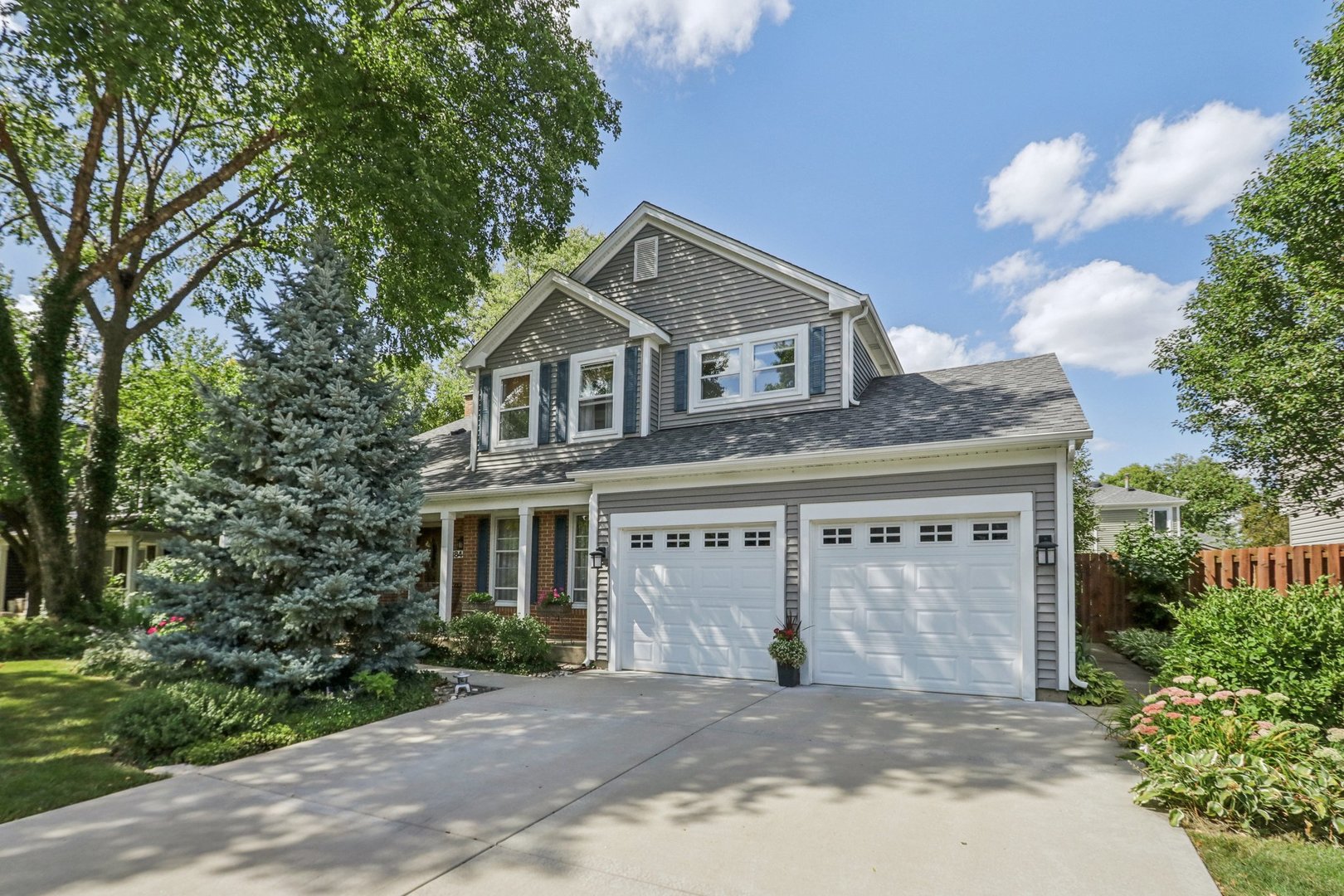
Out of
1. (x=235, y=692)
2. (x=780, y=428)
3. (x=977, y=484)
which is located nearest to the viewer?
(x=235, y=692)

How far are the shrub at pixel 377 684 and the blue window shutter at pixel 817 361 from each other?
7659 mm

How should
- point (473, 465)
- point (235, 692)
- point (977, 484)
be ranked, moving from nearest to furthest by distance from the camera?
point (235, 692)
point (977, 484)
point (473, 465)

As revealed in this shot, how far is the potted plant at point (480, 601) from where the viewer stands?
12.9 meters

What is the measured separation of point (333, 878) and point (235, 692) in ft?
13.3

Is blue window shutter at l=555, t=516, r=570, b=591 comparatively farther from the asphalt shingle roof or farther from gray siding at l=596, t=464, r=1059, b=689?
gray siding at l=596, t=464, r=1059, b=689

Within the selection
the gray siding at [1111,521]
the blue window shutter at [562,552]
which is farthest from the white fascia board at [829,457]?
the gray siding at [1111,521]

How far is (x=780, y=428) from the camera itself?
11.2m

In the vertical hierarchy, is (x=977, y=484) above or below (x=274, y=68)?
below

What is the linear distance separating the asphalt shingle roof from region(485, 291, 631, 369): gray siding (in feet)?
7.15

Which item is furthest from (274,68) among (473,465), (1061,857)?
(1061,857)

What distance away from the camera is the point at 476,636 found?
448 inches

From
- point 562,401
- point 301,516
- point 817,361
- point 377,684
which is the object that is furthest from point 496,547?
point 817,361

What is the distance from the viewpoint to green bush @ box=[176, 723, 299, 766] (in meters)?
6.09

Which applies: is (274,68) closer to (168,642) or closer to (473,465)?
(473,465)
